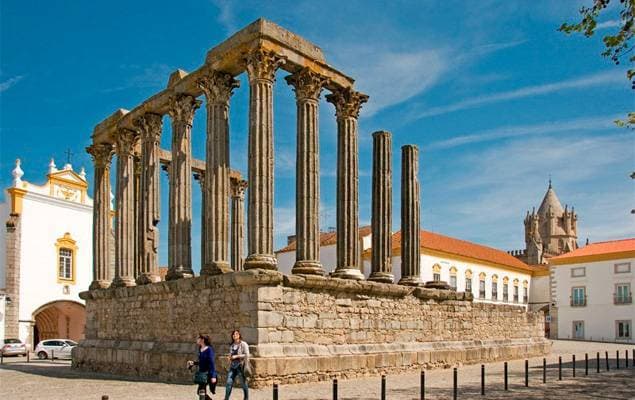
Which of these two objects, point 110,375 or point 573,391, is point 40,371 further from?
point 573,391

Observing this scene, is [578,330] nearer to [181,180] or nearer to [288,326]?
[181,180]

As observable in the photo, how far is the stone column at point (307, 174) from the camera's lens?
17891 mm

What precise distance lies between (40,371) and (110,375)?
3.29 metres

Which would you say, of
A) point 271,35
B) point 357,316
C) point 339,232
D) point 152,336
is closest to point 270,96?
point 271,35

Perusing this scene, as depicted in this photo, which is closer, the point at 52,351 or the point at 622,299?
the point at 52,351

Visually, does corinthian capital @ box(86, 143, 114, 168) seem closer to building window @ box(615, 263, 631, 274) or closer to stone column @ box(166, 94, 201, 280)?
stone column @ box(166, 94, 201, 280)

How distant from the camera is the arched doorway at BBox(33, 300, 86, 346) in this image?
3838cm

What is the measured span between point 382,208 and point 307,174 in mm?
3877

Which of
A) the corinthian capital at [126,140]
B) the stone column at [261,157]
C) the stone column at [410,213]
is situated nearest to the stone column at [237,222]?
the corinthian capital at [126,140]

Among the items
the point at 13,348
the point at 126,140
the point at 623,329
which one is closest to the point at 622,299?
the point at 623,329

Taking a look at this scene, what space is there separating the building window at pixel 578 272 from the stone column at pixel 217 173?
3864cm

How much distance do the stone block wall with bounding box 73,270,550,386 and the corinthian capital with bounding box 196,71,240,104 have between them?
4.82 metres

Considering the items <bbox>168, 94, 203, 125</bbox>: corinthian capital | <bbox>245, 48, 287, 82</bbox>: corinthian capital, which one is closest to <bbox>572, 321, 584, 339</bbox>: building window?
<bbox>168, 94, 203, 125</bbox>: corinthian capital

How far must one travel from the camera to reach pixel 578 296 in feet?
165
